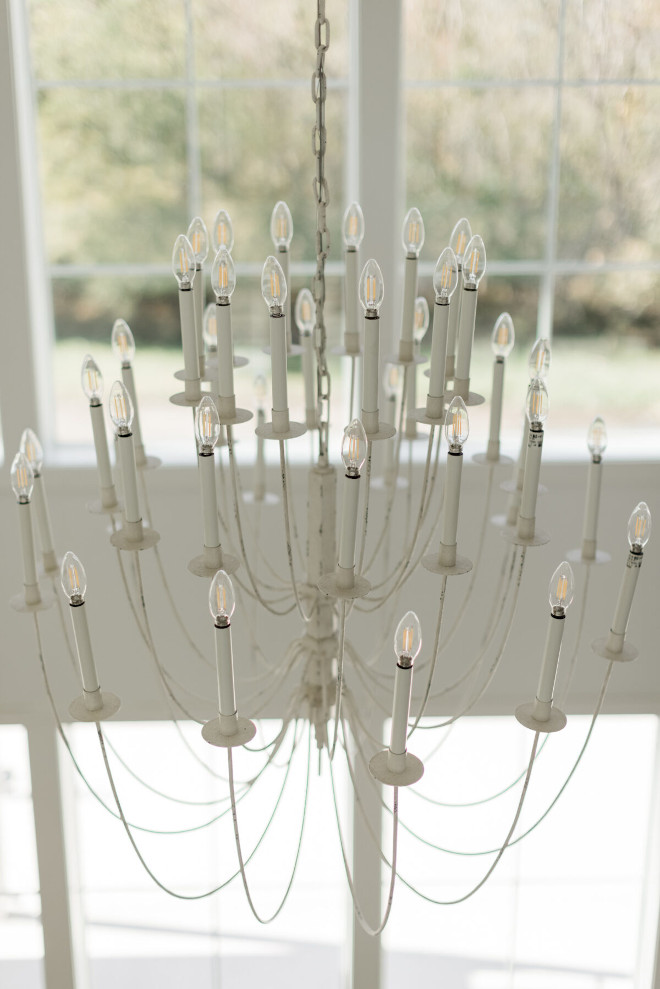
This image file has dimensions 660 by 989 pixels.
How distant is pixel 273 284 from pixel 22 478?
1.40ft

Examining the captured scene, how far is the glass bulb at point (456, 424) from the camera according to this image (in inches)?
42.3

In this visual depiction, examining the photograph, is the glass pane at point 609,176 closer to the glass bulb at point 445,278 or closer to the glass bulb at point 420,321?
the glass bulb at point 420,321

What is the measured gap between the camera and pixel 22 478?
1280 mm

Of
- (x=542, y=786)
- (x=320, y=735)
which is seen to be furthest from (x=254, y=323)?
(x=320, y=735)

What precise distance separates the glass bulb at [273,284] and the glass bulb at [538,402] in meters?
0.29

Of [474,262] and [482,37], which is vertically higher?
[482,37]

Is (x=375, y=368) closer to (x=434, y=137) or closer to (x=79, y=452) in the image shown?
(x=79, y=452)

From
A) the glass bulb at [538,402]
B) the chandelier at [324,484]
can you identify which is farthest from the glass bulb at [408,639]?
the glass bulb at [538,402]

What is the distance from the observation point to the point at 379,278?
1.12 meters

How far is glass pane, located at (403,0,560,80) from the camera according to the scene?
563 centimetres

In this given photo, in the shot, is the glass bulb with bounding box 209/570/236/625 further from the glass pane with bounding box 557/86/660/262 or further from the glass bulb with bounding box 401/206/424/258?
the glass pane with bounding box 557/86/660/262

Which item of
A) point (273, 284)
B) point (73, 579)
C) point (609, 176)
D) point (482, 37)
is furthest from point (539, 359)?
point (609, 176)

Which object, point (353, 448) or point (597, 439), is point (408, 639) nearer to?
point (353, 448)

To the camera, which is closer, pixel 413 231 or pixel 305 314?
pixel 413 231
